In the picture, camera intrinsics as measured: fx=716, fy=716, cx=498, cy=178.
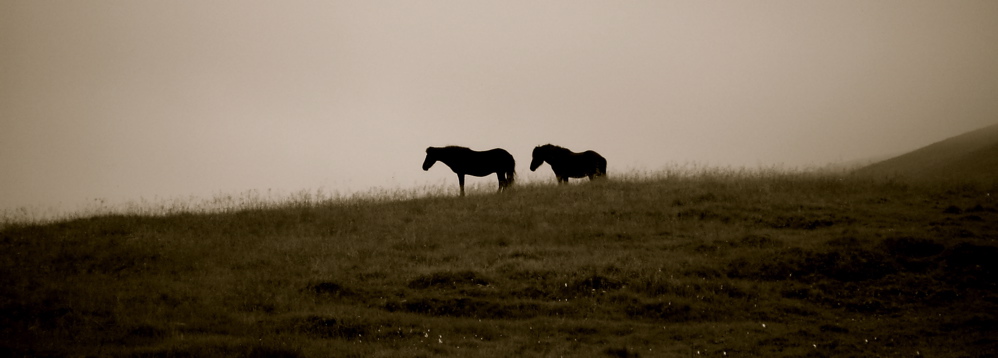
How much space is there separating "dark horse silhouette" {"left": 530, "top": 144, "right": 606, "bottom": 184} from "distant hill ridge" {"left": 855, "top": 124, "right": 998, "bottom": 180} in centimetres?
974

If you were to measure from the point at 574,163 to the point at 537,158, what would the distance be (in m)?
2.56

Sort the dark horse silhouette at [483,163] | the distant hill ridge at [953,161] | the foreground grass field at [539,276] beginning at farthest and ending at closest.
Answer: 1. the dark horse silhouette at [483,163]
2. the distant hill ridge at [953,161]
3. the foreground grass field at [539,276]

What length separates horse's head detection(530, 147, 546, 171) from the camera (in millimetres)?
29873

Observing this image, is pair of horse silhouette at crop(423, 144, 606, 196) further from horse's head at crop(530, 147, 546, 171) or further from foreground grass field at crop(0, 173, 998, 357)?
foreground grass field at crop(0, 173, 998, 357)

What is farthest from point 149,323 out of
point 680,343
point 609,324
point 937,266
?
point 937,266

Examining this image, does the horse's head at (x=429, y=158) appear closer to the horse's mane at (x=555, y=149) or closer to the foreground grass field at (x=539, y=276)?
the horse's mane at (x=555, y=149)

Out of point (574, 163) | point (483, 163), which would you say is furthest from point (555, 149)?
point (483, 163)

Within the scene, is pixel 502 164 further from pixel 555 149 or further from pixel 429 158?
pixel 429 158

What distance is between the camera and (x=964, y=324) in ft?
41.7

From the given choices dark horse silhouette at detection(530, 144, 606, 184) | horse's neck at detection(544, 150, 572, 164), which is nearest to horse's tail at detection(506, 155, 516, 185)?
dark horse silhouette at detection(530, 144, 606, 184)

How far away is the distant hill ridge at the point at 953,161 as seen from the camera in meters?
26.9

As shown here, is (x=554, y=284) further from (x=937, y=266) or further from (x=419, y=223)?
(x=937, y=266)

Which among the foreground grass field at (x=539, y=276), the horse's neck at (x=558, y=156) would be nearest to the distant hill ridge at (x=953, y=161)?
the foreground grass field at (x=539, y=276)

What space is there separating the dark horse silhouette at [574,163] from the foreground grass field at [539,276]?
391cm
